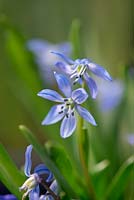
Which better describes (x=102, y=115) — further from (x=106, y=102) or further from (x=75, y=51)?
(x=75, y=51)

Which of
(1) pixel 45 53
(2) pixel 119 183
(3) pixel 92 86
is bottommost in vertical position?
(2) pixel 119 183

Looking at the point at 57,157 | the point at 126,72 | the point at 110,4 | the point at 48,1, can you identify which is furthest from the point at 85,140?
the point at 48,1

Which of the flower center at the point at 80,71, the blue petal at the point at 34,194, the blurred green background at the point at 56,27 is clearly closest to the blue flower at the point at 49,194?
the blue petal at the point at 34,194

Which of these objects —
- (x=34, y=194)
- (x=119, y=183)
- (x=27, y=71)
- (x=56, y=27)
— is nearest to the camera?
(x=34, y=194)

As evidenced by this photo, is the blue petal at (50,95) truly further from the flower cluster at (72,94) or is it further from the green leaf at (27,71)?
the green leaf at (27,71)

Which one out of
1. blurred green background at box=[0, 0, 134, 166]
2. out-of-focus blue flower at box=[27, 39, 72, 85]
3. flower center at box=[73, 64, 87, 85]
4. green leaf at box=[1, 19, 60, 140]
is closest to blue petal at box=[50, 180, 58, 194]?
Result: flower center at box=[73, 64, 87, 85]

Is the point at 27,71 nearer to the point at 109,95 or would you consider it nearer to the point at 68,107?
the point at 109,95

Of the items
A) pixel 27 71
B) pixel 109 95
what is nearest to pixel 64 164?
pixel 27 71
